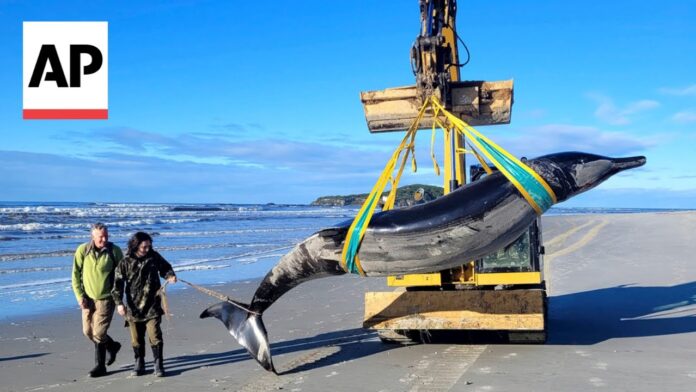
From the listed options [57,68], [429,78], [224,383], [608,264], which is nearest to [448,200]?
[429,78]

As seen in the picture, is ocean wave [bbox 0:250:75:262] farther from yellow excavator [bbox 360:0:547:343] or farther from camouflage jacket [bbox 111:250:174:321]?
yellow excavator [bbox 360:0:547:343]

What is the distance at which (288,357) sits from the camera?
8.75 meters

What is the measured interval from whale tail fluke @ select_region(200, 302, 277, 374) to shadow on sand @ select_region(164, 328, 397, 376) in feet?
1.37

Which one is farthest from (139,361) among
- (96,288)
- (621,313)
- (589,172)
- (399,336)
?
(621,313)

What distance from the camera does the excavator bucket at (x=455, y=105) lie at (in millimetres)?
8405

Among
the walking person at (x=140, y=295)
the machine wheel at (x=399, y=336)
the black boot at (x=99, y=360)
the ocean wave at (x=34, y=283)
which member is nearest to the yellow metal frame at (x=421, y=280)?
the machine wheel at (x=399, y=336)

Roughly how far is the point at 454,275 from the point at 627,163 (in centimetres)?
322

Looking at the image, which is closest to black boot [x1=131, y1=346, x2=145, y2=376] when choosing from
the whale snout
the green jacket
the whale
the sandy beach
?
the sandy beach

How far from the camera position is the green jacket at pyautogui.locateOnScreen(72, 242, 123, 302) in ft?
26.1

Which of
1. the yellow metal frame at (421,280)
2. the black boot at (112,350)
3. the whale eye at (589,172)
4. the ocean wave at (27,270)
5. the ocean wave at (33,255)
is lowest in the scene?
the black boot at (112,350)

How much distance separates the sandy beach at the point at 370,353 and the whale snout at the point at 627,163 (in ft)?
7.35

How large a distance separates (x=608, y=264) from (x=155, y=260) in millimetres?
14459

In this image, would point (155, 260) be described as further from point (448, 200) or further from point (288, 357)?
point (448, 200)

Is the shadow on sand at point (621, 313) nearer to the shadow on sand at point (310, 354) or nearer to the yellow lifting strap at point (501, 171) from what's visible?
the shadow on sand at point (310, 354)
